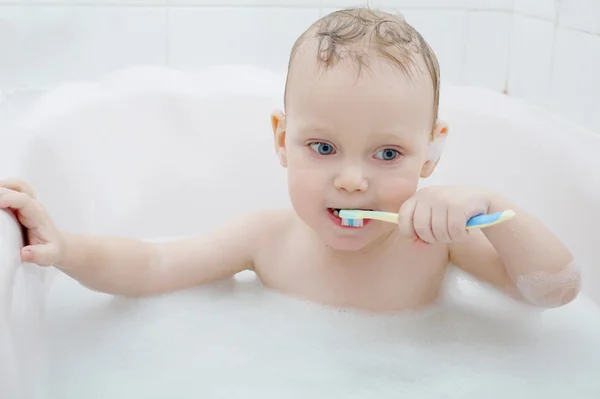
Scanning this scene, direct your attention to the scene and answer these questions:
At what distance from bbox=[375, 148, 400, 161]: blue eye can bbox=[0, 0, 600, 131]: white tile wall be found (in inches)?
31.8

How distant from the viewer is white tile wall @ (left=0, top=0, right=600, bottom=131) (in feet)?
5.91

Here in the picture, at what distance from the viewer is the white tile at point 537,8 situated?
167 cm

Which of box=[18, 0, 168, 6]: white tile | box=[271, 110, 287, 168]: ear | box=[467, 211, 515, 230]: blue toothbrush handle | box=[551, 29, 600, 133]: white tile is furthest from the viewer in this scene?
box=[18, 0, 168, 6]: white tile

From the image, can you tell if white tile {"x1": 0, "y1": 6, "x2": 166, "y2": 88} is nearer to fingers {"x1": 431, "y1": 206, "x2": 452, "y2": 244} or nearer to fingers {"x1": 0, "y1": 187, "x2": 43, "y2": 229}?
fingers {"x1": 0, "y1": 187, "x2": 43, "y2": 229}

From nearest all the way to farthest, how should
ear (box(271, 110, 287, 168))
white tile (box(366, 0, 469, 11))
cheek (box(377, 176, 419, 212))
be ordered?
1. cheek (box(377, 176, 419, 212))
2. ear (box(271, 110, 287, 168))
3. white tile (box(366, 0, 469, 11))

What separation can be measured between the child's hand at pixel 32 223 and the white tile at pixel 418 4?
1109mm

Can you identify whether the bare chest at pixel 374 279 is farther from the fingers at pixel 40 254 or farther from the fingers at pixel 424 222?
the fingers at pixel 40 254

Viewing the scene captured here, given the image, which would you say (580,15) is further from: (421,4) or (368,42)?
(368,42)

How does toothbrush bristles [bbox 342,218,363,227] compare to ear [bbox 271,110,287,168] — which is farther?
ear [bbox 271,110,287,168]

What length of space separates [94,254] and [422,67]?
1.64ft

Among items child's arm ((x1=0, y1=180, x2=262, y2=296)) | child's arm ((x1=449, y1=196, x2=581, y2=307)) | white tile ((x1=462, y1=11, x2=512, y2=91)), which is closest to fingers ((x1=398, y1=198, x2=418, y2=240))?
child's arm ((x1=449, y1=196, x2=581, y2=307))

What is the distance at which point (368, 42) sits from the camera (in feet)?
3.33

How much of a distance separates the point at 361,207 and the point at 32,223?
394 millimetres

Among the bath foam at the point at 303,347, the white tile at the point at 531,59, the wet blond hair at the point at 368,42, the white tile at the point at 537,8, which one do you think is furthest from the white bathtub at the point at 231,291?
the wet blond hair at the point at 368,42
